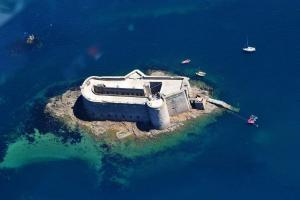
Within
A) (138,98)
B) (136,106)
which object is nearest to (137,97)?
(138,98)

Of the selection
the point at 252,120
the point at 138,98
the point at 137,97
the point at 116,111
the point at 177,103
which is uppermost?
the point at 137,97

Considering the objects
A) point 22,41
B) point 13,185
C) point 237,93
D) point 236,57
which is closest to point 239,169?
point 237,93

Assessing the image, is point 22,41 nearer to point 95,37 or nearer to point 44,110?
point 95,37

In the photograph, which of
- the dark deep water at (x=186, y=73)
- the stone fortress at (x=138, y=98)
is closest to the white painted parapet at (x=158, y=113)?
the stone fortress at (x=138, y=98)

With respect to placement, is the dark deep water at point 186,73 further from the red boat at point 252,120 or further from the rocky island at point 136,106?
the rocky island at point 136,106

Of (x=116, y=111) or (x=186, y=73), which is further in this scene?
(x=186, y=73)

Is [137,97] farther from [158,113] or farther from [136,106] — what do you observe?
[158,113]

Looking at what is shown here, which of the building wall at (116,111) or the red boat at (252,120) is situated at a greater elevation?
the building wall at (116,111)
